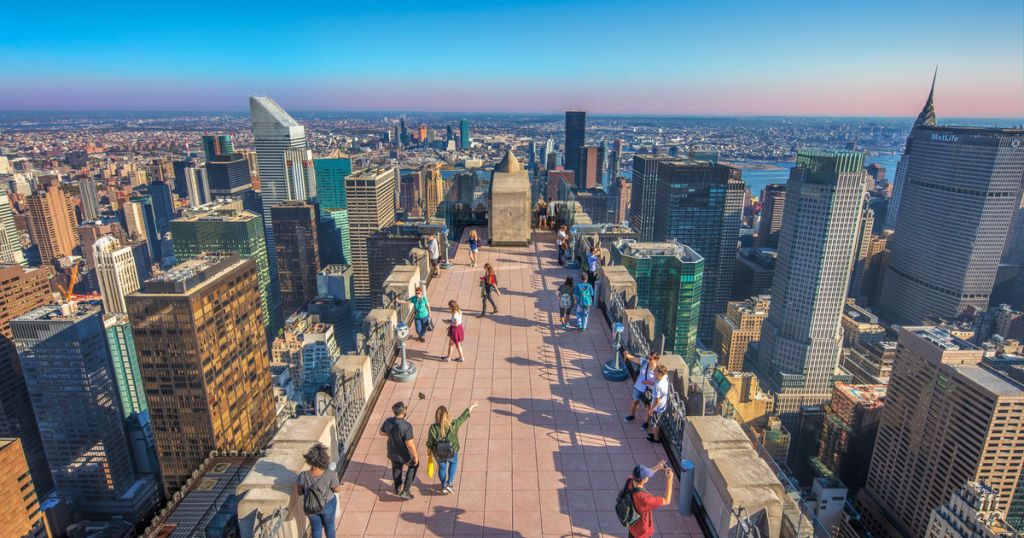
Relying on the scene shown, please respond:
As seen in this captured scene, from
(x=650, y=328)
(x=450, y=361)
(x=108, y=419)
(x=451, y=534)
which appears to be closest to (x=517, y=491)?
(x=451, y=534)

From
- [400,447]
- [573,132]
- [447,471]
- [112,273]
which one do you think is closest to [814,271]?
[447,471]

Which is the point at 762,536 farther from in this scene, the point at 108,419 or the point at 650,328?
the point at 108,419

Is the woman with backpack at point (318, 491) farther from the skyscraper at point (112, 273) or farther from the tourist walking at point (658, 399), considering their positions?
the skyscraper at point (112, 273)

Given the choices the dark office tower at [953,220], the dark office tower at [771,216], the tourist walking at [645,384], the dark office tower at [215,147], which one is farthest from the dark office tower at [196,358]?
the dark office tower at [215,147]

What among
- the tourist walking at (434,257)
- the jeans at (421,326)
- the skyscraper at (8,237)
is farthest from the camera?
the skyscraper at (8,237)

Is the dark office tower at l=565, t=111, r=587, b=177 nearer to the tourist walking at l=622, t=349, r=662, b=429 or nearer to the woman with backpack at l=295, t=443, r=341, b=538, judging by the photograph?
the tourist walking at l=622, t=349, r=662, b=429

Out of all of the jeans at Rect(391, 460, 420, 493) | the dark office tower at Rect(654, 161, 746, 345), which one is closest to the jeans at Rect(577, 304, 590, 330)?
the jeans at Rect(391, 460, 420, 493)

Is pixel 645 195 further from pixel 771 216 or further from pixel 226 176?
pixel 226 176
